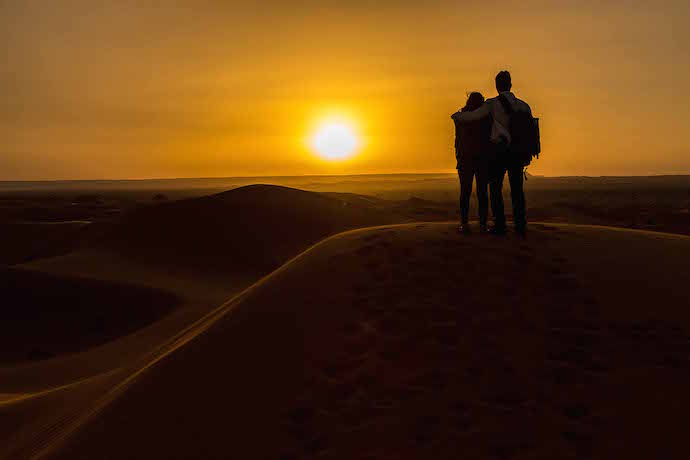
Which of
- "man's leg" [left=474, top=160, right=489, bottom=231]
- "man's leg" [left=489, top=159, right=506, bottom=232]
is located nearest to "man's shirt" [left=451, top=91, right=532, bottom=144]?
"man's leg" [left=489, top=159, right=506, bottom=232]

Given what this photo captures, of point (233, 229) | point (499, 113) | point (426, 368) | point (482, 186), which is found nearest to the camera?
point (426, 368)

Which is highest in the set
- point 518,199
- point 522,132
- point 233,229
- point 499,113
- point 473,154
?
point 499,113

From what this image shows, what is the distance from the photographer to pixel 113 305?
579 inches

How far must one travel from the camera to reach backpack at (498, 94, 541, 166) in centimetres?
803

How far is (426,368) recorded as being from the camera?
5.79 metres

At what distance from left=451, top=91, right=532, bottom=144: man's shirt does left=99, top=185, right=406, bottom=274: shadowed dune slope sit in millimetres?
14219

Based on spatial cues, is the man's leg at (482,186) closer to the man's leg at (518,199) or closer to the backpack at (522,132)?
the man's leg at (518,199)

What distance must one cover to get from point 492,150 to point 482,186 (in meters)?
0.70

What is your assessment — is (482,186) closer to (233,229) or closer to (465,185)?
(465,185)

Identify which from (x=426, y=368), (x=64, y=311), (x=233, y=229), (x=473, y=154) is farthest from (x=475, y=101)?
(x=233, y=229)

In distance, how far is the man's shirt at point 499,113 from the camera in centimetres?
794

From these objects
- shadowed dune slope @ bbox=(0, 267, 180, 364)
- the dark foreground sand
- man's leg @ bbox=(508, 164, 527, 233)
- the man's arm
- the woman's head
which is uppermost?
the woman's head

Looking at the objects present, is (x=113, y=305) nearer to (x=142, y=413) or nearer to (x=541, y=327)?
(x=142, y=413)

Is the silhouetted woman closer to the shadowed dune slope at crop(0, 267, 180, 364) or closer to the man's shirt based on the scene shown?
the man's shirt
